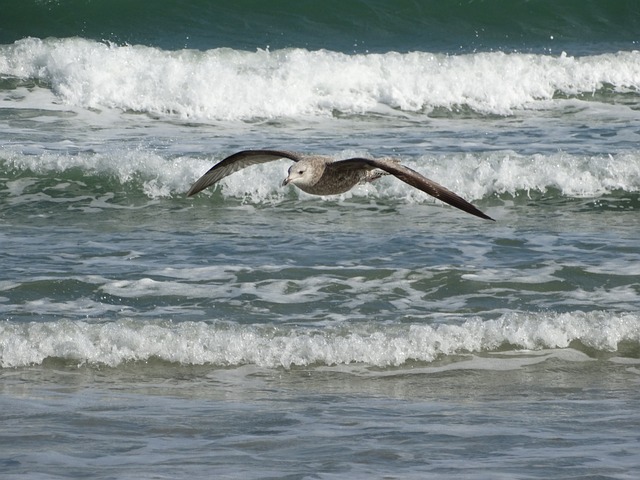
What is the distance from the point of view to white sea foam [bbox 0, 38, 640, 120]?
587 inches

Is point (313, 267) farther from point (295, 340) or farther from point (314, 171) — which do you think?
point (295, 340)

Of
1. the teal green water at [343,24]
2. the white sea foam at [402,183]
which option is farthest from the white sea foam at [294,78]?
the white sea foam at [402,183]

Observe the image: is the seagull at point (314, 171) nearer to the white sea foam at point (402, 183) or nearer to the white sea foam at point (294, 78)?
the white sea foam at point (402, 183)

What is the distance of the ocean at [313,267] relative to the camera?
5207mm

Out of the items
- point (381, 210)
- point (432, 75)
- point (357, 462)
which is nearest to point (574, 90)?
point (432, 75)

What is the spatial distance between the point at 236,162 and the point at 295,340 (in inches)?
53.1

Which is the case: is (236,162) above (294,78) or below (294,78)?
below

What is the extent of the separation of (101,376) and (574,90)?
435 inches

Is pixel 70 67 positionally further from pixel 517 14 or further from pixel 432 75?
pixel 517 14

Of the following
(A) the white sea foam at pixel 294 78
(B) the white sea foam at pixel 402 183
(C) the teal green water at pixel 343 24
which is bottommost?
(B) the white sea foam at pixel 402 183

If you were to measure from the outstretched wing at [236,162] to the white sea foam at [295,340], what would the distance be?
0.95 m

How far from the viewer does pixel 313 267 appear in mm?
8406

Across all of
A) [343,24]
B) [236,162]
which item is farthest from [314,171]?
[343,24]

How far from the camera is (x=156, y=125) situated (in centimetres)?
1408
